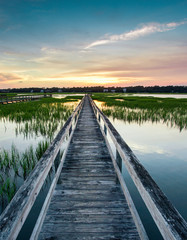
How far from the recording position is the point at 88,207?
259cm

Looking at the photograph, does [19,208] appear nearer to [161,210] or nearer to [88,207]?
[161,210]

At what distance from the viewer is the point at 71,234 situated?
6.80ft

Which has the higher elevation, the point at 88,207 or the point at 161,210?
the point at 161,210

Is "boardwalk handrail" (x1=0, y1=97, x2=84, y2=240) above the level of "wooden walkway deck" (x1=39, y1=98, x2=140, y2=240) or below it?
above

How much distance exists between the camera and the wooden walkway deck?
6.90ft

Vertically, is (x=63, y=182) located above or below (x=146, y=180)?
below

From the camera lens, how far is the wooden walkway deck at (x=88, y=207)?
2.10 metres

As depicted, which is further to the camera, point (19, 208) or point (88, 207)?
point (88, 207)

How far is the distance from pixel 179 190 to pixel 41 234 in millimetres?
4149

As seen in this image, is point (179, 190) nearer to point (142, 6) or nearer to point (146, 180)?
point (146, 180)

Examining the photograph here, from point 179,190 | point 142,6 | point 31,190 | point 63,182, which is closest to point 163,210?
point 31,190

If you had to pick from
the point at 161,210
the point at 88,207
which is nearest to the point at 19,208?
the point at 161,210

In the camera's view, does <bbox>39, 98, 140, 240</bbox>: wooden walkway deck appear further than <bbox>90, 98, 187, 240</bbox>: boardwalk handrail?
Yes

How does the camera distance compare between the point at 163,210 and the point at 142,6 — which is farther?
the point at 142,6
